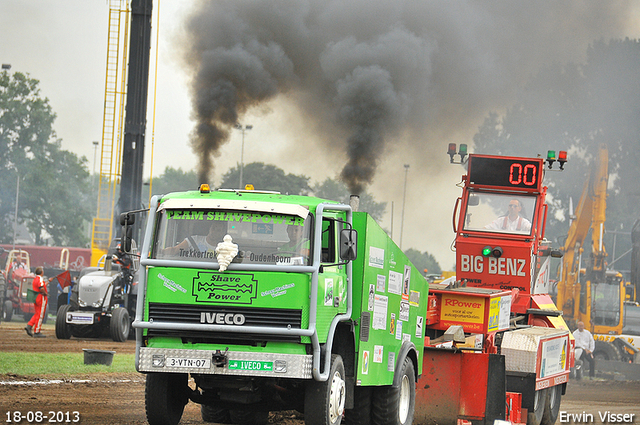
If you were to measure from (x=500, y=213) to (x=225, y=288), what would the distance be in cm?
758

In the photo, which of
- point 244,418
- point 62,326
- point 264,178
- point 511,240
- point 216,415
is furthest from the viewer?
point 264,178

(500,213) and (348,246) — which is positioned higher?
(500,213)

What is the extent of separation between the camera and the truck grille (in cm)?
755

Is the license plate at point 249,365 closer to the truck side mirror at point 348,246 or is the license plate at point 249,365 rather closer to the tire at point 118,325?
the truck side mirror at point 348,246

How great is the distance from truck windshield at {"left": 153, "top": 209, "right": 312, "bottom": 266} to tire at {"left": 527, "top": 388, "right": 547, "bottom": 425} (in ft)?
16.9

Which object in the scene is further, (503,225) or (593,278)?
(593,278)

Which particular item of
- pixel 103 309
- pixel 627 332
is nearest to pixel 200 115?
pixel 103 309

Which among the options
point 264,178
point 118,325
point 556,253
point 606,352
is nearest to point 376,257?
point 556,253

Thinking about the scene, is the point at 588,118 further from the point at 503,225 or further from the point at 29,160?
the point at 29,160

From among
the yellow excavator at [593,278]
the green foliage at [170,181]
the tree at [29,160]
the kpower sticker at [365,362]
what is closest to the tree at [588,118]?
the yellow excavator at [593,278]

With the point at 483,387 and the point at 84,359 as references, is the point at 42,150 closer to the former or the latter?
the point at 84,359

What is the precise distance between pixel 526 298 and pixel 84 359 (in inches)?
292

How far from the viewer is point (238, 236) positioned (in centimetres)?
783

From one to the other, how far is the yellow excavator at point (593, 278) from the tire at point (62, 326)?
14703 mm
